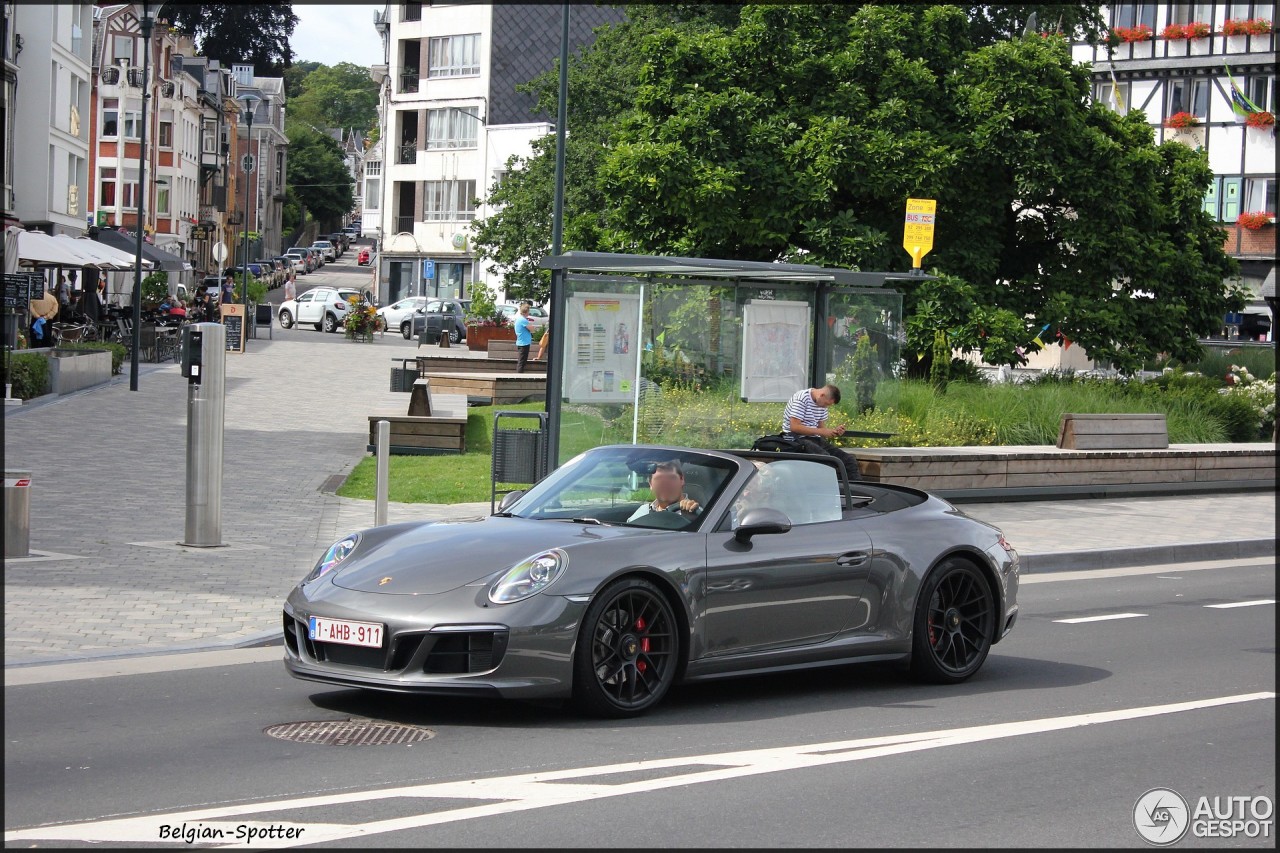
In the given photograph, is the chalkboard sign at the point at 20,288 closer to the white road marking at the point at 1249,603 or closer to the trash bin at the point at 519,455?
the trash bin at the point at 519,455

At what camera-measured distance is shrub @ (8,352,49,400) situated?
26359 millimetres

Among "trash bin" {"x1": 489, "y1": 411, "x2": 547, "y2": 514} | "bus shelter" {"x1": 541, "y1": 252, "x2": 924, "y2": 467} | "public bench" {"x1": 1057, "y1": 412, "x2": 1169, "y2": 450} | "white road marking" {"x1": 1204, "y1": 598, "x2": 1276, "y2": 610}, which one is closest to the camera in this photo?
"white road marking" {"x1": 1204, "y1": 598, "x2": 1276, "y2": 610}

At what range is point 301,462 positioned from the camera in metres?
20.3

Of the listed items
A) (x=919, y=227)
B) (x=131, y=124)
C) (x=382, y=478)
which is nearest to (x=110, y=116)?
(x=131, y=124)

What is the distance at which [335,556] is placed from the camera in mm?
8094

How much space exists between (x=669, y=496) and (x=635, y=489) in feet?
0.64

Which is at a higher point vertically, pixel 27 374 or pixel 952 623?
pixel 27 374

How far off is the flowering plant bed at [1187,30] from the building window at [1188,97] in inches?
65.0

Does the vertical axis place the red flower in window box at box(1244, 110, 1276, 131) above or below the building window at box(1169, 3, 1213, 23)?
below

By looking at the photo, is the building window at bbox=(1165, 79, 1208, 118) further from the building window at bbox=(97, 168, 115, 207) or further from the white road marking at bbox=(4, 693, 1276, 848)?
the white road marking at bbox=(4, 693, 1276, 848)

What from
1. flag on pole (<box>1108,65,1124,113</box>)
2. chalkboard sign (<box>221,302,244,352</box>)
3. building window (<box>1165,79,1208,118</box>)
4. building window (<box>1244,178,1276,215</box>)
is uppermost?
building window (<box>1165,79,1208,118</box>)

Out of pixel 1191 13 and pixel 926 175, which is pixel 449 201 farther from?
pixel 926 175

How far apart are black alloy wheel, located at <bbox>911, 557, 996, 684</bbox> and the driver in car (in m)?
1.50

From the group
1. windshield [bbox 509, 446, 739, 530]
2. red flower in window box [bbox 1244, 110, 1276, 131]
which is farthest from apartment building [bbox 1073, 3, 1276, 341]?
windshield [bbox 509, 446, 739, 530]
